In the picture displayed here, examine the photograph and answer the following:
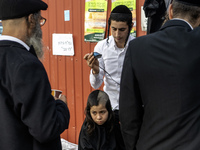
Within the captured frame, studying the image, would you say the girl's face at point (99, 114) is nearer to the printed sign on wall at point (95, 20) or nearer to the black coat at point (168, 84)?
the black coat at point (168, 84)

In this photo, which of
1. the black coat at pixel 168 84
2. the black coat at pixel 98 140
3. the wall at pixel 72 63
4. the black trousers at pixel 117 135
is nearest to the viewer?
the black coat at pixel 168 84

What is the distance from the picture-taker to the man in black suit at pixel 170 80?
4.41ft

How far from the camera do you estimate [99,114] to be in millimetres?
2623

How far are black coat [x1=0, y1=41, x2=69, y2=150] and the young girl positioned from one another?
1063 mm

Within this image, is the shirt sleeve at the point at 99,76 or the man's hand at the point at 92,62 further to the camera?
the shirt sleeve at the point at 99,76

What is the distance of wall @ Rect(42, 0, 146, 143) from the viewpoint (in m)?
4.01

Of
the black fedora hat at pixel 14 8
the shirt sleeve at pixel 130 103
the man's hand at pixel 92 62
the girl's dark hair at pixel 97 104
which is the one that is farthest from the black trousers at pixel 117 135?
the black fedora hat at pixel 14 8

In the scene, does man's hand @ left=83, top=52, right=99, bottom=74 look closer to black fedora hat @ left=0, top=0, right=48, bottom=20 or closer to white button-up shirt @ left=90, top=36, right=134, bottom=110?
white button-up shirt @ left=90, top=36, right=134, bottom=110

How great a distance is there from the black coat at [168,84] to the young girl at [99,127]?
1074 millimetres

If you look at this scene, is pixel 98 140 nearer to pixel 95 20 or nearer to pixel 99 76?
pixel 99 76

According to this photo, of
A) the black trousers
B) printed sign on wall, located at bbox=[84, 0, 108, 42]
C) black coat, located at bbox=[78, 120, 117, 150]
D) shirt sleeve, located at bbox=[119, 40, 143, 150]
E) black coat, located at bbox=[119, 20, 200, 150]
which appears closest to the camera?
black coat, located at bbox=[119, 20, 200, 150]

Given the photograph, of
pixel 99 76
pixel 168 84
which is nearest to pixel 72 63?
pixel 99 76

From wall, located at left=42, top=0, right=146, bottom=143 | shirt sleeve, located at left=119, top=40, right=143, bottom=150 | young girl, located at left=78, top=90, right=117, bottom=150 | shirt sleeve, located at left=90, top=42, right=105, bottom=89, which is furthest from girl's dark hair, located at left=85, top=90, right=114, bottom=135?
wall, located at left=42, top=0, right=146, bottom=143

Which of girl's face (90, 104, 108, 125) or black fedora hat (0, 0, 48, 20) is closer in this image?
black fedora hat (0, 0, 48, 20)
